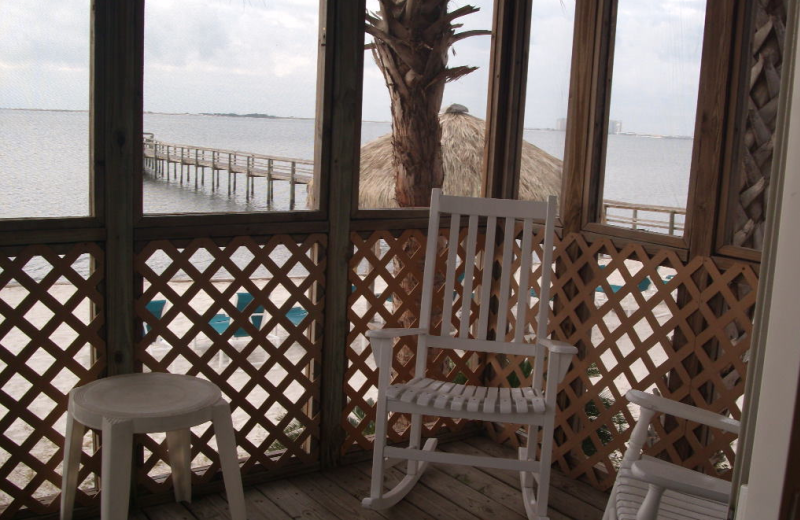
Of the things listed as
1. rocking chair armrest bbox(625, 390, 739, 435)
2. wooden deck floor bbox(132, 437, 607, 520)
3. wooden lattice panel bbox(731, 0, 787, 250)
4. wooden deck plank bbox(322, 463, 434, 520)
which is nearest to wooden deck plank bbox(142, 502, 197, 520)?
wooden deck floor bbox(132, 437, 607, 520)

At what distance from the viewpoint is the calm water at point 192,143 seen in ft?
8.14

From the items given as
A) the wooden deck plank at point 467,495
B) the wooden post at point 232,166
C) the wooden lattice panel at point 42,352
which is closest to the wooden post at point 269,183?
the wooden post at point 232,166

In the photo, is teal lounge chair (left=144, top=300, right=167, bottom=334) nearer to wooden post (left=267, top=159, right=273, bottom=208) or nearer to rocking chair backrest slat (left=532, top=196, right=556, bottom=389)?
wooden post (left=267, top=159, right=273, bottom=208)

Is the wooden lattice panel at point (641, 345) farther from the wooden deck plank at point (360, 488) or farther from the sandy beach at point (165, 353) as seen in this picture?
the wooden deck plank at point (360, 488)

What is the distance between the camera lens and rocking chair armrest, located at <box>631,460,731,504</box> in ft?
5.08

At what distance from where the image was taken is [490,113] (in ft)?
11.7

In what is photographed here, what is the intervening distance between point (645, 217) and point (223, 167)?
167cm

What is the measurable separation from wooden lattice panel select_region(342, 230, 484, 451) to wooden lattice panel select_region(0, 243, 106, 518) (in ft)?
3.46

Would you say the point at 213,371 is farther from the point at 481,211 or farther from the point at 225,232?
the point at 481,211

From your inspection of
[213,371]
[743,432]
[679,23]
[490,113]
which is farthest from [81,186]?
Answer: [743,432]

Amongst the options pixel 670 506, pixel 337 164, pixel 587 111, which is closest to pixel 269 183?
pixel 337 164

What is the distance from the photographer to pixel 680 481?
1.57m

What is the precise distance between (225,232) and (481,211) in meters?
1.04

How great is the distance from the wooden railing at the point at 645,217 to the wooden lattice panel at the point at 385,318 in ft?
2.18
